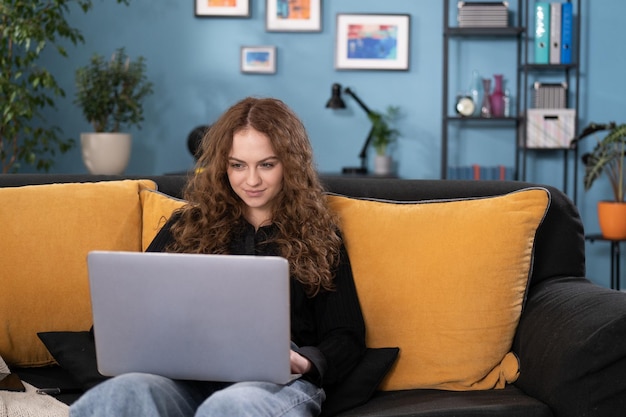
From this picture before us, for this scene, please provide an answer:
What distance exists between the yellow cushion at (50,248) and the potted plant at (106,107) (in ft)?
8.18

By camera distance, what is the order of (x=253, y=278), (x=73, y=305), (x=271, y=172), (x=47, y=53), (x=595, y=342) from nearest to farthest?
(x=253, y=278), (x=595, y=342), (x=271, y=172), (x=73, y=305), (x=47, y=53)

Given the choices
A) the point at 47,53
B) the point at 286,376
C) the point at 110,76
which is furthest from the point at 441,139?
the point at 286,376

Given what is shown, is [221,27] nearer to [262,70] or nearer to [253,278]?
[262,70]

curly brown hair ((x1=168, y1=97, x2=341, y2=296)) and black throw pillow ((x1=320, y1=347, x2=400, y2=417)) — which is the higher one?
curly brown hair ((x1=168, y1=97, x2=341, y2=296))

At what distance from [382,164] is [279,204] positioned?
3.15 metres

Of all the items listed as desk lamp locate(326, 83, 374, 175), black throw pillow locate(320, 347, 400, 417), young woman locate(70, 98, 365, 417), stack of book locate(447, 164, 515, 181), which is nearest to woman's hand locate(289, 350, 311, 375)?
young woman locate(70, 98, 365, 417)

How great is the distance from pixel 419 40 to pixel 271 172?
3466mm

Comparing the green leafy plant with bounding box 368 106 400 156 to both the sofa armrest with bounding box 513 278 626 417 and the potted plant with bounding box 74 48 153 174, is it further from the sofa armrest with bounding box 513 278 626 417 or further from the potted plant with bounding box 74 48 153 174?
the sofa armrest with bounding box 513 278 626 417

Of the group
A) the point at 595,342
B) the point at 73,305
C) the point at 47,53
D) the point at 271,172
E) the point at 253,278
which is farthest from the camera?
the point at 47,53

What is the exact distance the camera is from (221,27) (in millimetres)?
5344

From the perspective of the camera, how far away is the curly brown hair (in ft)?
6.77

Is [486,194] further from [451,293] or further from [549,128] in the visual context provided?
[549,128]

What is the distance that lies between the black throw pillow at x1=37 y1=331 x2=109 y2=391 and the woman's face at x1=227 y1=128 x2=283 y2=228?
1.58 ft

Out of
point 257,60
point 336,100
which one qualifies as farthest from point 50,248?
point 257,60
